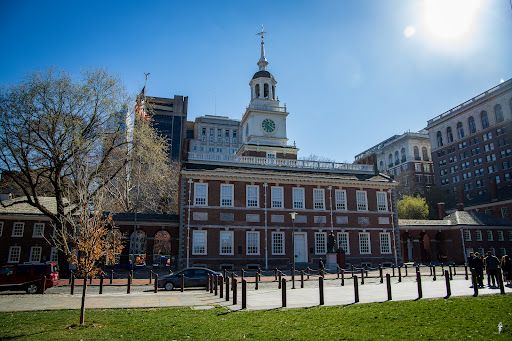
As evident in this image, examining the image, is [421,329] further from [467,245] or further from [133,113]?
[467,245]

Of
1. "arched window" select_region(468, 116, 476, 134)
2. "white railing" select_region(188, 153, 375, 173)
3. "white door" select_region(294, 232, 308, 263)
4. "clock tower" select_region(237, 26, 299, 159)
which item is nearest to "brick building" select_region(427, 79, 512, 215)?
"arched window" select_region(468, 116, 476, 134)

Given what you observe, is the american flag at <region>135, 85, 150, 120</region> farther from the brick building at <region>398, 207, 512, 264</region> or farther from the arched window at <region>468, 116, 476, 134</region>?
the arched window at <region>468, 116, 476, 134</region>

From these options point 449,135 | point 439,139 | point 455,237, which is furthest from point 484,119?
point 455,237

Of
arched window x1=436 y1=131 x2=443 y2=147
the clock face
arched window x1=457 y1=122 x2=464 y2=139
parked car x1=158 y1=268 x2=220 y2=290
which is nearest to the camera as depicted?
parked car x1=158 y1=268 x2=220 y2=290

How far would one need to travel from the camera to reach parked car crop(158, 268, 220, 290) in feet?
70.8

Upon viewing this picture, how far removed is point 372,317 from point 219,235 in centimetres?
2489

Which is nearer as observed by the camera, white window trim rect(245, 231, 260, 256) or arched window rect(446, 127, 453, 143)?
white window trim rect(245, 231, 260, 256)

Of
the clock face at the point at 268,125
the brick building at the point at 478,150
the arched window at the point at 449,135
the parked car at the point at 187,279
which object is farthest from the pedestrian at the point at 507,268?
the arched window at the point at 449,135

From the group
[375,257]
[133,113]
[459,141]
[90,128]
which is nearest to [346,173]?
[375,257]

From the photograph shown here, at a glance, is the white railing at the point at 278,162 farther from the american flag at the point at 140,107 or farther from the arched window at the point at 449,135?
the arched window at the point at 449,135

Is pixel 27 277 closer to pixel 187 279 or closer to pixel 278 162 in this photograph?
pixel 187 279

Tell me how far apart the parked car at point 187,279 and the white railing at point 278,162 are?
53.9ft

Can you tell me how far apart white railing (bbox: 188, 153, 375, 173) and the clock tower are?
19.7 feet

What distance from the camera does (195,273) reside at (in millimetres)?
22938
